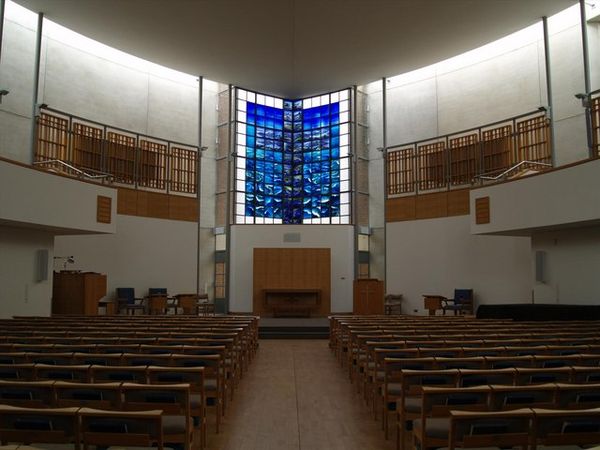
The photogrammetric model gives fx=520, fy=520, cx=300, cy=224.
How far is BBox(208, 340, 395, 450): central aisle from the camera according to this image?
3709 millimetres

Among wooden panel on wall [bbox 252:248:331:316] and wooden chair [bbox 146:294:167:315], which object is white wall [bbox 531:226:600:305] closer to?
wooden panel on wall [bbox 252:248:331:316]

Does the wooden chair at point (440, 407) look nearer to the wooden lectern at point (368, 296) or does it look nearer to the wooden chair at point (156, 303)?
the wooden lectern at point (368, 296)

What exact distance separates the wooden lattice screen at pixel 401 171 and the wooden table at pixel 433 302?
3.19m

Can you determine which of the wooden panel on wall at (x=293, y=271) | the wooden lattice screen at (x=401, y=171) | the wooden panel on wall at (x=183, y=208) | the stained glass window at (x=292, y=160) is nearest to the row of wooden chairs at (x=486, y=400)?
the wooden lattice screen at (x=401, y=171)

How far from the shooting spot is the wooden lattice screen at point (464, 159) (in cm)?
1335

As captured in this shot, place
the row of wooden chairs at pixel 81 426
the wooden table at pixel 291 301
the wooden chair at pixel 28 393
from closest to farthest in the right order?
the row of wooden chairs at pixel 81 426
the wooden chair at pixel 28 393
the wooden table at pixel 291 301

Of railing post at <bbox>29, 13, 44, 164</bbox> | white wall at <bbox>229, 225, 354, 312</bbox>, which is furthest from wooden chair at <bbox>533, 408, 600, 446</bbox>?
white wall at <bbox>229, 225, 354, 312</bbox>

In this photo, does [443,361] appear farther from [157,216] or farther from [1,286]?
[157,216]

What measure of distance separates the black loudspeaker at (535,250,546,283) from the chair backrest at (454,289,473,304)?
7.29 ft

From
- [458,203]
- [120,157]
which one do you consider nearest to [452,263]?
[458,203]

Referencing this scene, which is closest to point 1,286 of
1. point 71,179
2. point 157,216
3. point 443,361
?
point 71,179

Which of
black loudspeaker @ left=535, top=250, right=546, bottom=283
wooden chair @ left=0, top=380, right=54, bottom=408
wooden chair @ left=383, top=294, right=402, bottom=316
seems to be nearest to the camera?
wooden chair @ left=0, top=380, right=54, bottom=408

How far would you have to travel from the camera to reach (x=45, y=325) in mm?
6598

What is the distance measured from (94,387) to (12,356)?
1.58 metres
